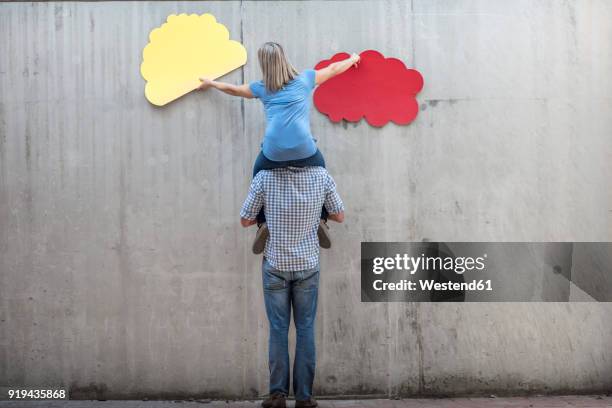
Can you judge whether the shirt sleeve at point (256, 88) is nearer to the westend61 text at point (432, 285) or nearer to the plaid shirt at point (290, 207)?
the plaid shirt at point (290, 207)

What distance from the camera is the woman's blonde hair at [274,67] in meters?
4.13

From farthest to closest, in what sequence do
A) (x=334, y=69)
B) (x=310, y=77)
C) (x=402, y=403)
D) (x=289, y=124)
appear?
(x=402, y=403) < (x=334, y=69) < (x=310, y=77) < (x=289, y=124)

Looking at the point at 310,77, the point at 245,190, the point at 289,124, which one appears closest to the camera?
the point at 289,124

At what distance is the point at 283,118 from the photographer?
13.5 ft

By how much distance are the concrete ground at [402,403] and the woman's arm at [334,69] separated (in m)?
2.21

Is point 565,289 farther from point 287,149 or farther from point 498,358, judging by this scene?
point 287,149

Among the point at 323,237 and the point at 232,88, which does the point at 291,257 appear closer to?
the point at 323,237

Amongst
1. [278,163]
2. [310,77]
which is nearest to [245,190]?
[278,163]

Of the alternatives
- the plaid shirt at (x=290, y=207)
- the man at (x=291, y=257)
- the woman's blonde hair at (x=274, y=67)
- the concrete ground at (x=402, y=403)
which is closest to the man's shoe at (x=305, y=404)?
the man at (x=291, y=257)

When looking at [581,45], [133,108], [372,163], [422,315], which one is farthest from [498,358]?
[133,108]

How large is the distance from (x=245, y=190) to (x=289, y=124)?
819mm

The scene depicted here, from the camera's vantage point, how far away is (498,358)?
15.6ft

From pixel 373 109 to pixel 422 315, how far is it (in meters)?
1.50

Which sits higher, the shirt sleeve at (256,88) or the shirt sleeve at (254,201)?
the shirt sleeve at (256,88)
